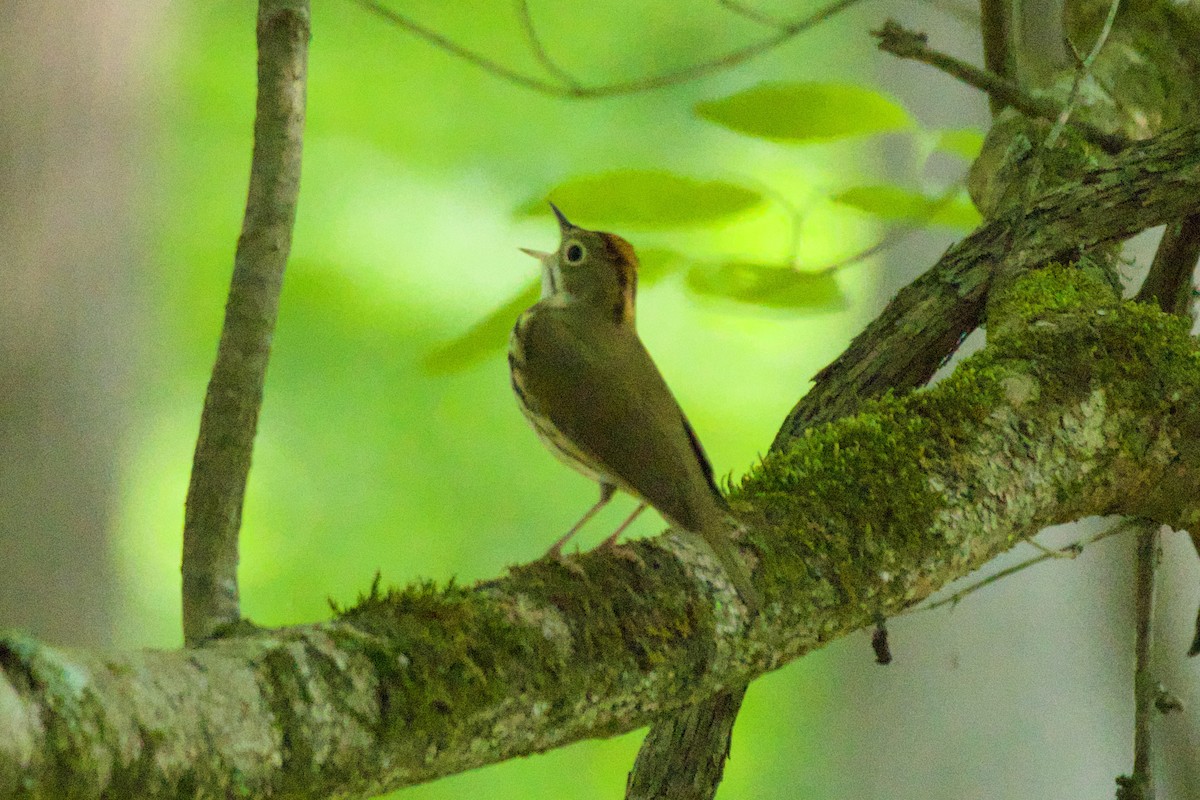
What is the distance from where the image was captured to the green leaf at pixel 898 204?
1.84 meters

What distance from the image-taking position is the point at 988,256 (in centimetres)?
182

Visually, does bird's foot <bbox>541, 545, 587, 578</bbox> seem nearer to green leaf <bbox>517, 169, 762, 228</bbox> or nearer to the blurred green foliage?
green leaf <bbox>517, 169, 762, 228</bbox>

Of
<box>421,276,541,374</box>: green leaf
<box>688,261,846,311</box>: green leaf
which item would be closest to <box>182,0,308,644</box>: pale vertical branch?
<box>421,276,541,374</box>: green leaf

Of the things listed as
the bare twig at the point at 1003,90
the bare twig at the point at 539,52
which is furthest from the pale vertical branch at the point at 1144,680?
the bare twig at the point at 539,52

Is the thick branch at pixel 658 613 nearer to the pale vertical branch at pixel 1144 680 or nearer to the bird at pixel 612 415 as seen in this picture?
the bird at pixel 612 415

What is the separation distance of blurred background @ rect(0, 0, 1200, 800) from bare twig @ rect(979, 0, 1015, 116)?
203 mm

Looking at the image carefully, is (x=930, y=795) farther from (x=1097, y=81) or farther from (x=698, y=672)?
(x=698, y=672)

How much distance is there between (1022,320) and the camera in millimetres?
1601

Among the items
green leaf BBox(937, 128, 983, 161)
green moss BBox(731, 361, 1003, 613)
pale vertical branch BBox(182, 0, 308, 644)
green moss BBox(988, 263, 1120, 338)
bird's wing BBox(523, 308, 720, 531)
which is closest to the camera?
pale vertical branch BBox(182, 0, 308, 644)

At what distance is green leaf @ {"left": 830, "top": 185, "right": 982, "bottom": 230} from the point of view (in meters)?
1.84

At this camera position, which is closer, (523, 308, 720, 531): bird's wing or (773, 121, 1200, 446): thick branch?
(523, 308, 720, 531): bird's wing

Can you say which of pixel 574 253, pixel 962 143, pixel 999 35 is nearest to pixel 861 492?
pixel 574 253

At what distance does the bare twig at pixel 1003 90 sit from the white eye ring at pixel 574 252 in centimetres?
60

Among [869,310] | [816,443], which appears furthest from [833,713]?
[816,443]
